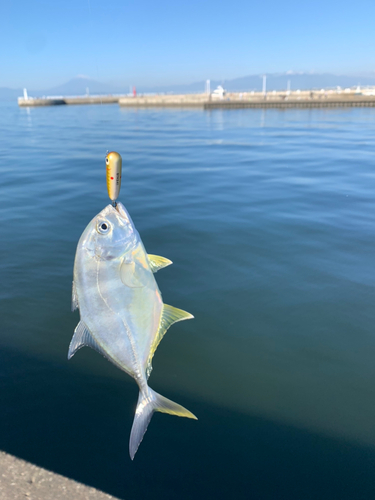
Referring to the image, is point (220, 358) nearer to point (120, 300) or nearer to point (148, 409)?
point (148, 409)

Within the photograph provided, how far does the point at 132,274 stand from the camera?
2432 mm

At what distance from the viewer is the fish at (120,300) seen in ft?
7.68

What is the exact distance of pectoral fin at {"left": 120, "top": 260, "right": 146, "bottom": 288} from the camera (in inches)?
94.5

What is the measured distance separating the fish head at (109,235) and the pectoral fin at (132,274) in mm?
100

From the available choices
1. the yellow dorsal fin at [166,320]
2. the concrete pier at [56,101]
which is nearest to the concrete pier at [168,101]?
the concrete pier at [56,101]

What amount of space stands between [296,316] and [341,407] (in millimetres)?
1579

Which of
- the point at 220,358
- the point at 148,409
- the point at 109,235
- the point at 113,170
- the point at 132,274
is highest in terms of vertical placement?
the point at 113,170

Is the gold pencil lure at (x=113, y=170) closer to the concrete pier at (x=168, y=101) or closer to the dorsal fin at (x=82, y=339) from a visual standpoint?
the dorsal fin at (x=82, y=339)

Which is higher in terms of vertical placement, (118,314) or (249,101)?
(249,101)

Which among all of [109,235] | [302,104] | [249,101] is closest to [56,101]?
[249,101]

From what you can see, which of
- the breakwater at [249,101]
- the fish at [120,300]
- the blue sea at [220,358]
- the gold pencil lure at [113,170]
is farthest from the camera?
the breakwater at [249,101]

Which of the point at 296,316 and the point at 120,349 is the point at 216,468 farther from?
the point at 296,316

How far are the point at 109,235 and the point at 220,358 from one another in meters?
2.79

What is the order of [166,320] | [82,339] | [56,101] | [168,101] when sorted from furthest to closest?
[56,101]
[168,101]
[166,320]
[82,339]
